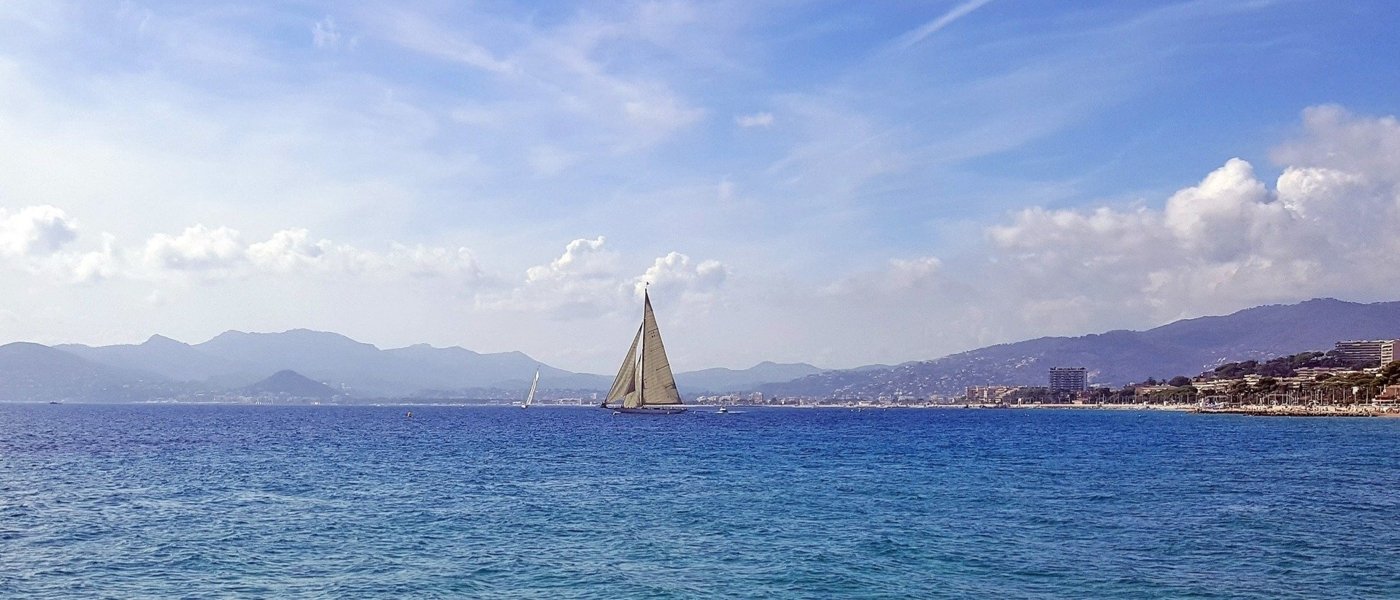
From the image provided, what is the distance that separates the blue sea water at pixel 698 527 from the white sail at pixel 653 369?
2538 inches

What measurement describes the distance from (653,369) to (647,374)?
1.28 m

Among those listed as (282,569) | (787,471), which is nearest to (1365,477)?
(787,471)

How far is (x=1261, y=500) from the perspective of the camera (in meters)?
44.2

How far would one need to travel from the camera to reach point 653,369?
13862 cm

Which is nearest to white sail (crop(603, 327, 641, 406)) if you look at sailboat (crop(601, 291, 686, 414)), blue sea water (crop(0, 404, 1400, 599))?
sailboat (crop(601, 291, 686, 414))

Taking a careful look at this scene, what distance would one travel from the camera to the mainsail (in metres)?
135

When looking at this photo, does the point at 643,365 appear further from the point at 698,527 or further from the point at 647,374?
the point at 698,527

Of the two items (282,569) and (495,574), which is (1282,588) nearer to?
(495,574)

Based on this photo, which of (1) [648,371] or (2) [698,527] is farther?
(1) [648,371]

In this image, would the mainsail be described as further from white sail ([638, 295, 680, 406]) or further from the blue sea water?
the blue sea water

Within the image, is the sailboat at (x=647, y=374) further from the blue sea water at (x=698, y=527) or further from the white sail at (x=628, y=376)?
the blue sea water at (x=698, y=527)

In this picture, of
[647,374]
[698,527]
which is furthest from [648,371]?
[698,527]

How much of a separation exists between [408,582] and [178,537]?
1158 cm

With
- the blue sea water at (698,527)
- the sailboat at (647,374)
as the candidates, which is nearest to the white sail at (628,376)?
the sailboat at (647,374)
